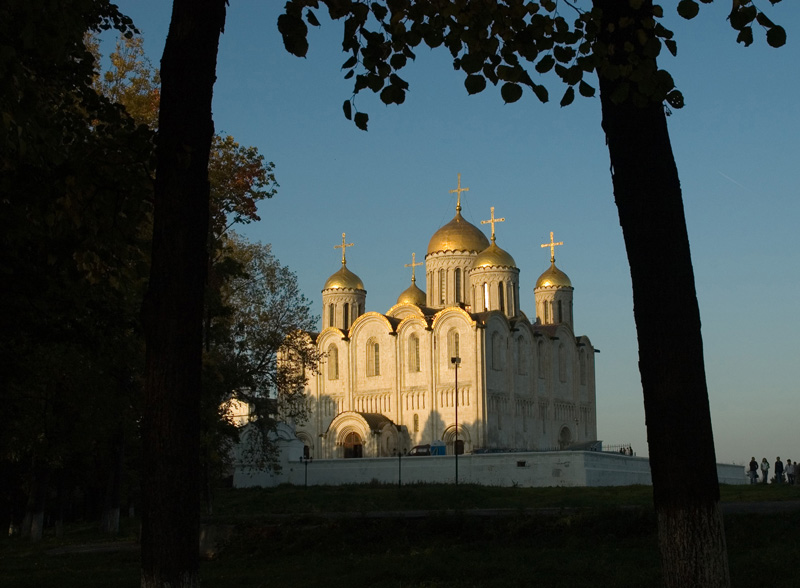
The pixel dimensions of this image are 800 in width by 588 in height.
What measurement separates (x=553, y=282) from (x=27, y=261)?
173ft

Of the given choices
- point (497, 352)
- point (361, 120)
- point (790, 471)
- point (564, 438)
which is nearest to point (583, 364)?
point (564, 438)

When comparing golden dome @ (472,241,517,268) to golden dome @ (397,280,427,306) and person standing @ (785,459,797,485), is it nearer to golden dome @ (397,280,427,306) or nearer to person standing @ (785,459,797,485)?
golden dome @ (397,280,427,306)

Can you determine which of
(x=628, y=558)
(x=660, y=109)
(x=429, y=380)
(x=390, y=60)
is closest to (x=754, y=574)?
(x=628, y=558)

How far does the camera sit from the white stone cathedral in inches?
2019

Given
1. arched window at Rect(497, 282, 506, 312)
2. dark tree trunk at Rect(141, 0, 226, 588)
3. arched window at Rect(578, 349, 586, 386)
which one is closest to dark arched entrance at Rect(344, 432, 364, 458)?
arched window at Rect(497, 282, 506, 312)

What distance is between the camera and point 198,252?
22.5ft

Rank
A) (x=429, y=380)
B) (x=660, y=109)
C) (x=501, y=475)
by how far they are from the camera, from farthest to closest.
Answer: (x=429, y=380)
(x=501, y=475)
(x=660, y=109)

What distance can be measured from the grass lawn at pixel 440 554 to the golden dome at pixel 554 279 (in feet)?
151

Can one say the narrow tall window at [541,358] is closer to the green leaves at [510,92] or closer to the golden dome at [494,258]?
the golden dome at [494,258]

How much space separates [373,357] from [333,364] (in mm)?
2623

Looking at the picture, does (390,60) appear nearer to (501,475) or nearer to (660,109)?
(660,109)

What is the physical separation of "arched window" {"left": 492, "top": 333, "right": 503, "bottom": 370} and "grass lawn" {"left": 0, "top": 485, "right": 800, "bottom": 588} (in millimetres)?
36309

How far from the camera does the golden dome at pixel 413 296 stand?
60750mm

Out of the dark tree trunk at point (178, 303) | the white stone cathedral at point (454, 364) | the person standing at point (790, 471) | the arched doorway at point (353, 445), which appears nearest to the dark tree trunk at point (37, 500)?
the dark tree trunk at point (178, 303)
